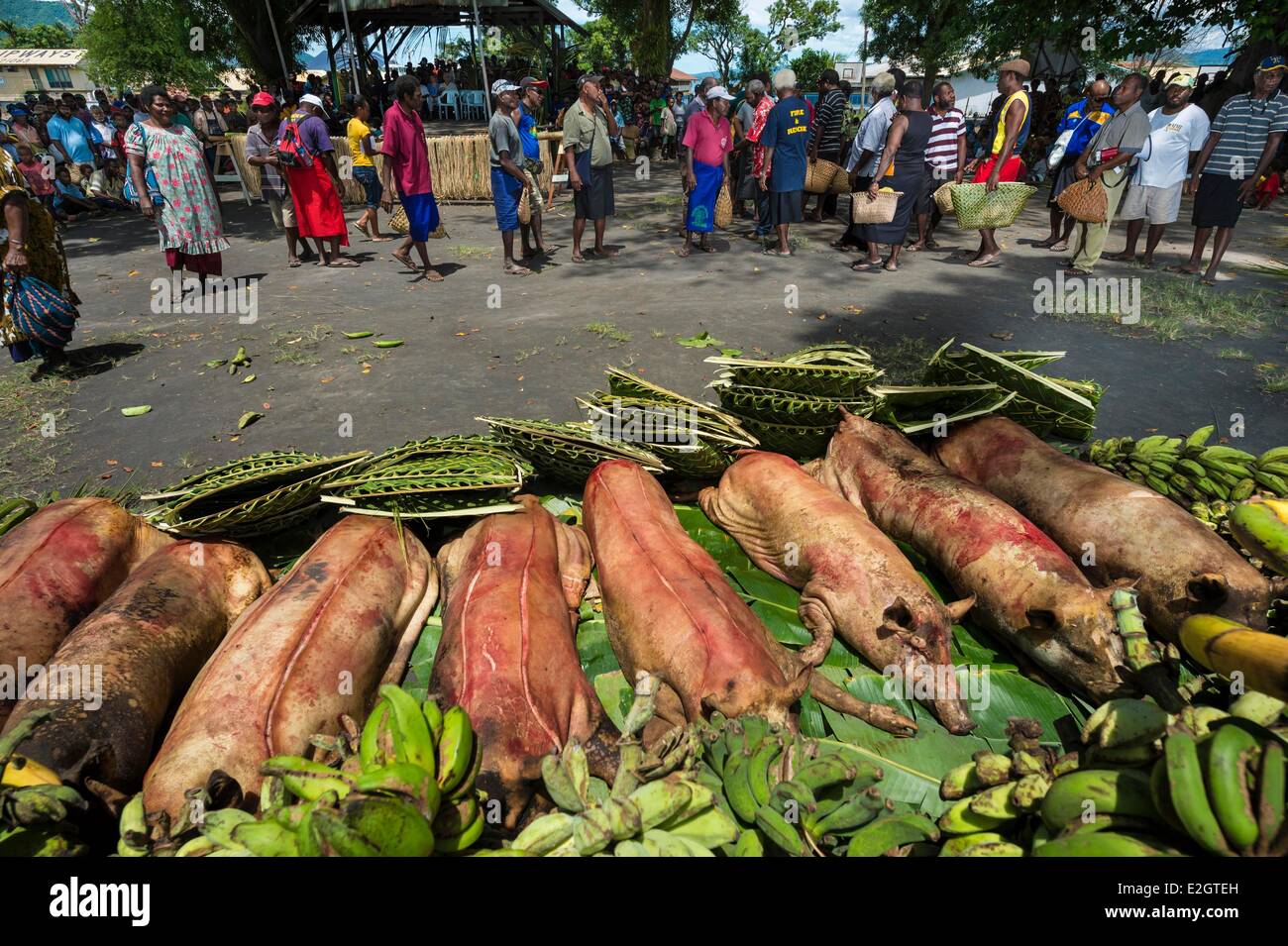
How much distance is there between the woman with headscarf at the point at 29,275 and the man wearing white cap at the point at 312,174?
11.4 ft

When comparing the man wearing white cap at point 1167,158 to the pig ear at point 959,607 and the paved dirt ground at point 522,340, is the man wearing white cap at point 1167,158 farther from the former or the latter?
the pig ear at point 959,607

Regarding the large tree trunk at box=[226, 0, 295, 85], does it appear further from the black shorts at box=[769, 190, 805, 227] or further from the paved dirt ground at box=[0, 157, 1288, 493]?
the black shorts at box=[769, 190, 805, 227]

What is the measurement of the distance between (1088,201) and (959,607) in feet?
28.8

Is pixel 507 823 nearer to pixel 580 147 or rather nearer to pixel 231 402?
pixel 231 402

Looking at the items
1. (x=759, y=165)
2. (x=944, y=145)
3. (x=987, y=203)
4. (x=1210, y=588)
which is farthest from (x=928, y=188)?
(x=1210, y=588)

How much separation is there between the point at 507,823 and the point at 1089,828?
1676 millimetres

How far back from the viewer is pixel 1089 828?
1570mm

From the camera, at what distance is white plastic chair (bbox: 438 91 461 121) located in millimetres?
30531

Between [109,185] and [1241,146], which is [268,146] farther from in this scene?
[1241,146]

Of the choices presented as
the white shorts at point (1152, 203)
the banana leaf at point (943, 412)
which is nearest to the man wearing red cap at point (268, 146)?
the banana leaf at point (943, 412)

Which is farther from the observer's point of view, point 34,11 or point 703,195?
point 34,11

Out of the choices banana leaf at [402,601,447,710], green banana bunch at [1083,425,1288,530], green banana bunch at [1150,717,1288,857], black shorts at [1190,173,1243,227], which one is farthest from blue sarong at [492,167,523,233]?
green banana bunch at [1150,717,1288,857]

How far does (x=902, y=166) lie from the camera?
9.77 metres

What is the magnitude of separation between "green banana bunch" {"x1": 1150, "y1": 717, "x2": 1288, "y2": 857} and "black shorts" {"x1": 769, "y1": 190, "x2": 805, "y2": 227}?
10.2m
